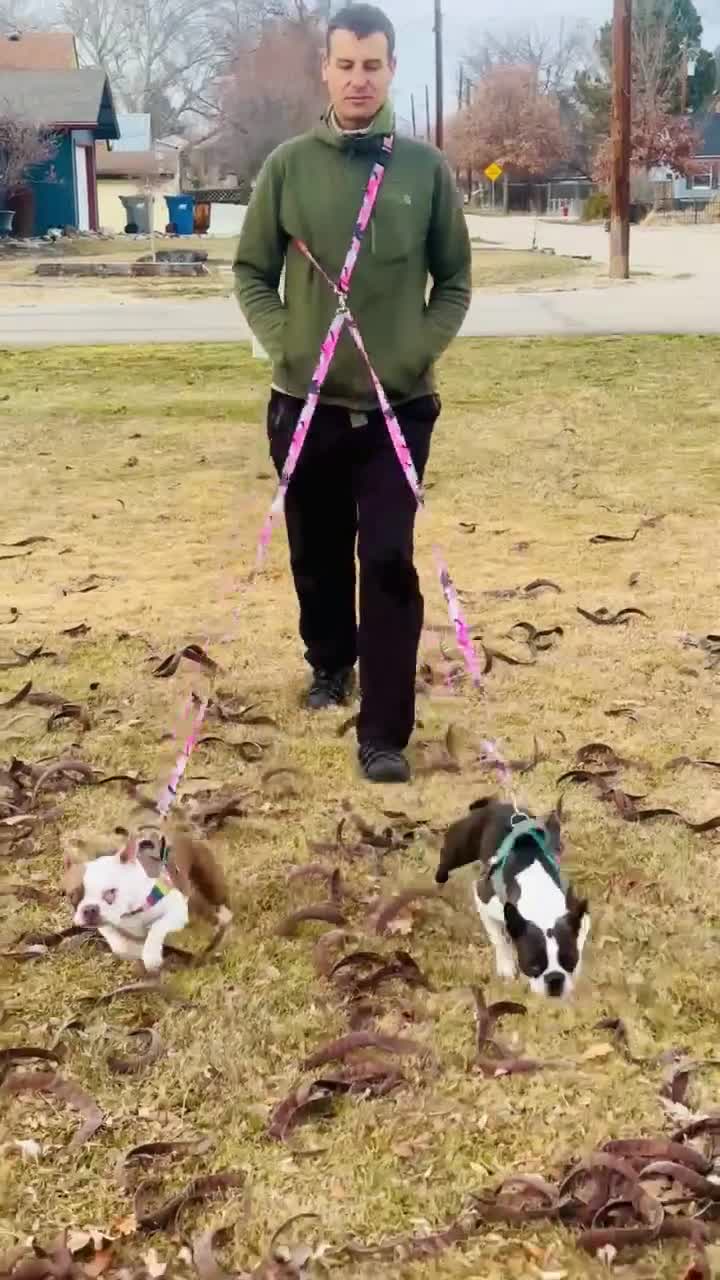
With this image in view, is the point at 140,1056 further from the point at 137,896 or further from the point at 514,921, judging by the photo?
the point at 514,921

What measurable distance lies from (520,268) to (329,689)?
25.6 metres

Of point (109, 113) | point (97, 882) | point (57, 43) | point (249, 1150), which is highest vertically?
point (57, 43)

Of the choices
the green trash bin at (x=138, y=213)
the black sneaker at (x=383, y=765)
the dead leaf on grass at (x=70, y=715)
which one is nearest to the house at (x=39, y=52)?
the green trash bin at (x=138, y=213)

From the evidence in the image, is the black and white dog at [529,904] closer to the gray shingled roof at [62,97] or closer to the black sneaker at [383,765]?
the black sneaker at [383,765]

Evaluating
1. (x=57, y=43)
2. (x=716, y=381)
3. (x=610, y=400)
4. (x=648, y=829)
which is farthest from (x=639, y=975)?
(x=57, y=43)

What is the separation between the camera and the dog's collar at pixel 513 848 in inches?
126

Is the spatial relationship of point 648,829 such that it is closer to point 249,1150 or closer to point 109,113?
point 249,1150

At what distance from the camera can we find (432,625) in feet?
20.2

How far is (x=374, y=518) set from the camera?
14.1ft

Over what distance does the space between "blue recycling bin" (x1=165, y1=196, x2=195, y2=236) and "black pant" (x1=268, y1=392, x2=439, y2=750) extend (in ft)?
139

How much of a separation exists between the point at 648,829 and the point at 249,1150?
5.74 feet

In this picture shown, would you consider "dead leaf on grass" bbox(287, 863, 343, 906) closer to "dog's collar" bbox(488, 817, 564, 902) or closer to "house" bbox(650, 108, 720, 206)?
"dog's collar" bbox(488, 817, 564, 902)

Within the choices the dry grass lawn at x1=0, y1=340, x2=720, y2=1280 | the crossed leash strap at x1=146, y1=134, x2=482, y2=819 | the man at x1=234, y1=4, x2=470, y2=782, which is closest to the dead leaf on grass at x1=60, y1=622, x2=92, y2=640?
the dry grass lawn at x1=0, y1=340, x2=720, y2=1280

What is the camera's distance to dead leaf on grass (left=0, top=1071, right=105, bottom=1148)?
9.18ft
